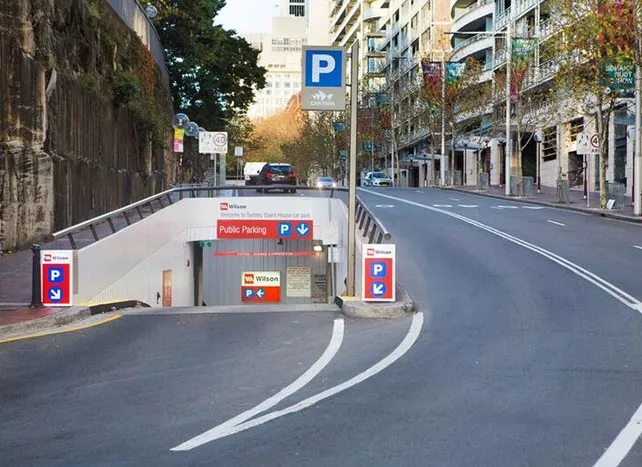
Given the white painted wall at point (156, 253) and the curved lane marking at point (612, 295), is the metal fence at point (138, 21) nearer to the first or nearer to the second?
the white painted wall at point (156, 253)

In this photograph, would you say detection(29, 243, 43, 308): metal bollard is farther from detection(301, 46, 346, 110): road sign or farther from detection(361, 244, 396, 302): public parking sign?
detection(361, 244, 396, 302): public parking sign

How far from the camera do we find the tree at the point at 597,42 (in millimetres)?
29688

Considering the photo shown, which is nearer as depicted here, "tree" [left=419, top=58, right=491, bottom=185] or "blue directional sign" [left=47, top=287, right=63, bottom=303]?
"blue directional sign" [left=47, top=287, right=63, bottom=303]

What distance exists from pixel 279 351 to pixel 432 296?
5.21 metres

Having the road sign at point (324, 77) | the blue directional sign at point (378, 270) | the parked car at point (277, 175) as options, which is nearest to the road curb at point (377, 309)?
the blue directional sign at point (378, 270)

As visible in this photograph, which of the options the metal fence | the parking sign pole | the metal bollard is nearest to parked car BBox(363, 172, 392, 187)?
the metal fence

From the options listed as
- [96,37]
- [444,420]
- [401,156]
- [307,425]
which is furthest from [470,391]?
[401,156]

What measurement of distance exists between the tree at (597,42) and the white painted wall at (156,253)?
11184 mm

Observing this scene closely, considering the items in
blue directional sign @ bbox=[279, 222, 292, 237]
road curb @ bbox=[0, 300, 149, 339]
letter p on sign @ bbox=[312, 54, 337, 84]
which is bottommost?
road curb @ bbox=[0, 300, 149, 339]

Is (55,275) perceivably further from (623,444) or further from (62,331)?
(623,444)

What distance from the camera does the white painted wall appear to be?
619 inches

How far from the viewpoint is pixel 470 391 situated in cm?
829

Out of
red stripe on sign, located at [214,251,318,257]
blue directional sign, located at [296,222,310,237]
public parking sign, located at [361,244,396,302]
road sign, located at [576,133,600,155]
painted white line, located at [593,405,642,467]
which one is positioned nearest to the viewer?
painted white line, located at [593,405,642,467]

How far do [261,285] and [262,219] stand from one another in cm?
1250
